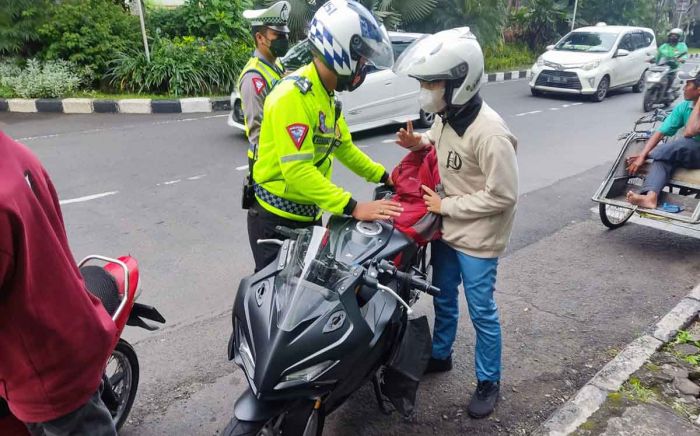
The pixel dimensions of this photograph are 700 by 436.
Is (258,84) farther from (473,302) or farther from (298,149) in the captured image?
(473,302)

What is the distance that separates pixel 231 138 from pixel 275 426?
6.68 metres

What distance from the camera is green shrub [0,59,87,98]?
10242mm

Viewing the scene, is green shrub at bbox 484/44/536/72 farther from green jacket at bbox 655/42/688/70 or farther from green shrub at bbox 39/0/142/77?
green shrub at bbox 39/0/142/77

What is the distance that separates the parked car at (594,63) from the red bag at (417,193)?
36.7ft

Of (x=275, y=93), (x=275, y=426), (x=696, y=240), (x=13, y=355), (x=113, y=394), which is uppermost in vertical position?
(x=275, y=93)

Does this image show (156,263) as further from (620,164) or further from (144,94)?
(144,94)

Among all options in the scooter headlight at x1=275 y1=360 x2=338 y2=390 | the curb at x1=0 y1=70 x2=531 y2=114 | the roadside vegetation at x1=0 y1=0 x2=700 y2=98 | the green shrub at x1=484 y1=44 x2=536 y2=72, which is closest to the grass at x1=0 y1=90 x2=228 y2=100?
the roadside vegetation at x1=0 y1=0 x2=700 y2=98

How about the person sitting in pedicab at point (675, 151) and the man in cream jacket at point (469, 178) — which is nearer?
the man in cream jacket at point (469, 178)

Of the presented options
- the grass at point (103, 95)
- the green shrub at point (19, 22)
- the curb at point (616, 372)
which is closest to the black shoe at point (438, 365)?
the curb at point (616, 372)

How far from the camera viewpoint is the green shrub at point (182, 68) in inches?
427

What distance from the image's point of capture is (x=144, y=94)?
10.9 m

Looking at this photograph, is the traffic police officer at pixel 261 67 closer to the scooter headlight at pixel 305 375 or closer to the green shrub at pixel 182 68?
the scooter headlight at pixel 305 375

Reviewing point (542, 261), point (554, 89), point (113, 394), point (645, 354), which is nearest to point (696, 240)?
point (542, 261)

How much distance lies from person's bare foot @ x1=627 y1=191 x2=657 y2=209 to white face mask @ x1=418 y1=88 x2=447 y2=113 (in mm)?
2926
